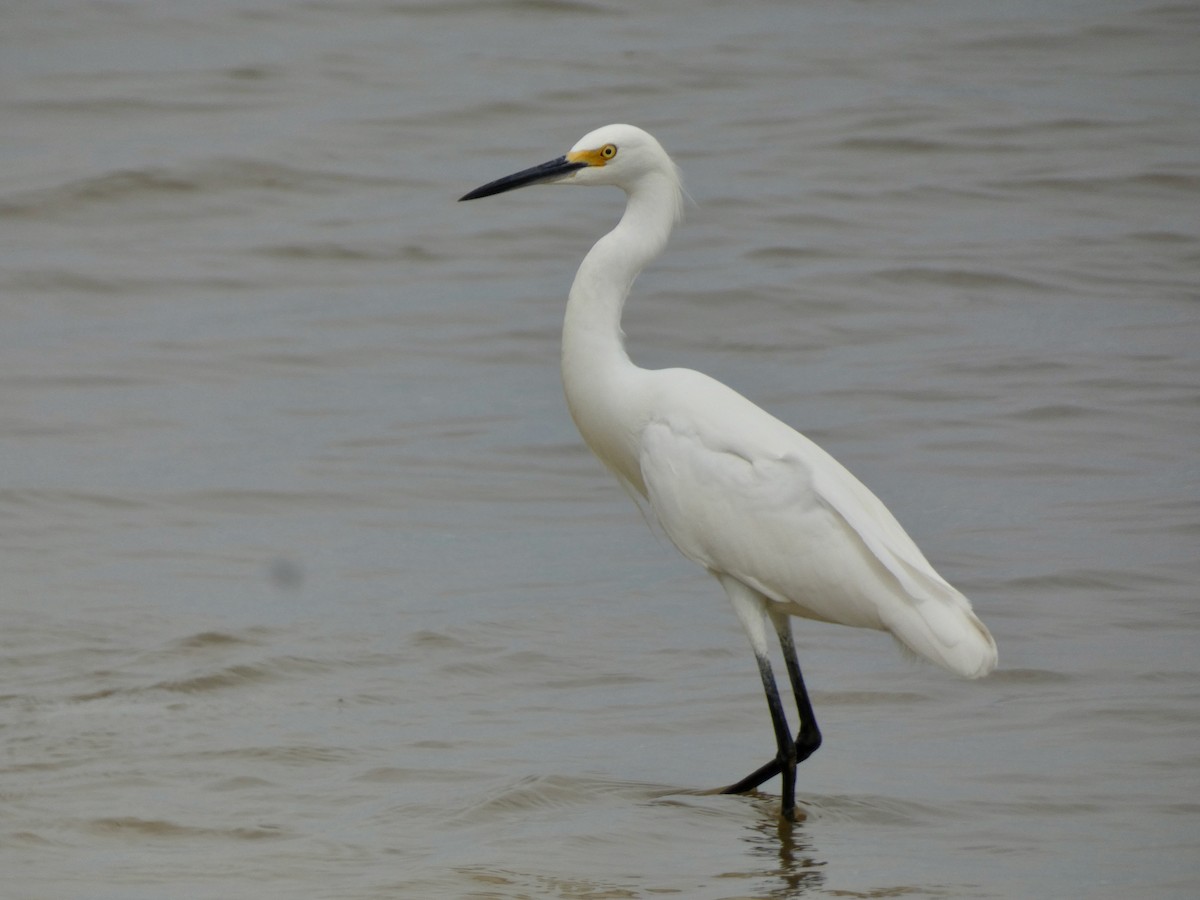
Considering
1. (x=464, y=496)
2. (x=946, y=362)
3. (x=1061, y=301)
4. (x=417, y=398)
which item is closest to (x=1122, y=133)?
(x=1061, y=301)

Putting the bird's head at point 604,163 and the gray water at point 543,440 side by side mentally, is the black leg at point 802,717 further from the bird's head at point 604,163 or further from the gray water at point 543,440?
the bird's head at point 604,163

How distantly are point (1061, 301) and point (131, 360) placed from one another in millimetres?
5123

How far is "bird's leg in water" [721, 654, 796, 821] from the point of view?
4352 millimetres

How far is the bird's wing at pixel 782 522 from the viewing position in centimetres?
439

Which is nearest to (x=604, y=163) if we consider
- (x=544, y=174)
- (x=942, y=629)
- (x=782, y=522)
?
(x=544, y=174)

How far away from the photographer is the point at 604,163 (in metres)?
4.81

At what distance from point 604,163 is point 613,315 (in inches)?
16.2

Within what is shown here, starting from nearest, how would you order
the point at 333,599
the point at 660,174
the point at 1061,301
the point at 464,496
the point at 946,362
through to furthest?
the point at 660,174
the point at 333,599
the point at 464,496
the point at 946,362
the point at 1061,301

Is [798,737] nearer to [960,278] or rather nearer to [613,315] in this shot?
[613,315]

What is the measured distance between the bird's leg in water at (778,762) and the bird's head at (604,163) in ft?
4.42

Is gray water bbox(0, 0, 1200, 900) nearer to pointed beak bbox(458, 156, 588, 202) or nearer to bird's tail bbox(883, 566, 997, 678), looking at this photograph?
bird's tail bbox(883, 566, 997, 678)

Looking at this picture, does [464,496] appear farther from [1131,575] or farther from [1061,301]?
[1061,301]

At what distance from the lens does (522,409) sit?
827cm

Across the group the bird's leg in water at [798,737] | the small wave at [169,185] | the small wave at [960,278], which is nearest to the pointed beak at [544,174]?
the bird's leg in water at [798,737]
